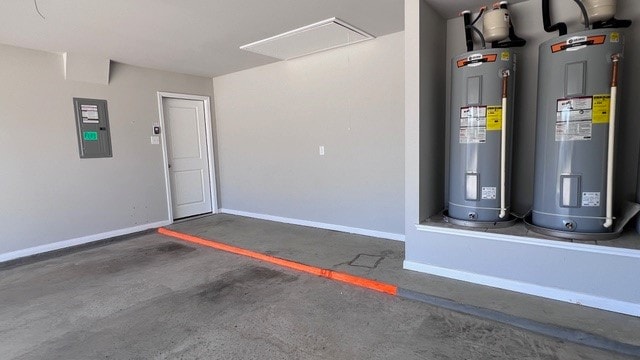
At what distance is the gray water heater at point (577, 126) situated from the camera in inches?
90.8

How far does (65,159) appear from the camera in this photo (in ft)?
13.9

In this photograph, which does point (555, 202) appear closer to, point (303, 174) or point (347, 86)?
point (347, 86)

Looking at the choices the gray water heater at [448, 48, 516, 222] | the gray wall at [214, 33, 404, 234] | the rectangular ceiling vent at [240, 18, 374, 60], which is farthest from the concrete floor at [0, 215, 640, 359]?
the rectangular ceiling vent at [240, 18, 374, 60]

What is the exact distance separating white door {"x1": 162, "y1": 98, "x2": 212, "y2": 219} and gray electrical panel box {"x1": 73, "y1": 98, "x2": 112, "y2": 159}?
91cm

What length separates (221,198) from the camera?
6129mm

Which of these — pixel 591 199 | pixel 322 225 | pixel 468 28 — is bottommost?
pixel 322 225

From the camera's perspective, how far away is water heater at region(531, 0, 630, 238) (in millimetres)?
2299

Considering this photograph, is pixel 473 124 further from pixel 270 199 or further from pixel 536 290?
pixel 270 199

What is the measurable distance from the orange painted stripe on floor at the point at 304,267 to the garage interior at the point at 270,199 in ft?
0.07

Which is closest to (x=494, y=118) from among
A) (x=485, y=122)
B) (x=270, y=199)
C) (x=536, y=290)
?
(x=485, y=122)

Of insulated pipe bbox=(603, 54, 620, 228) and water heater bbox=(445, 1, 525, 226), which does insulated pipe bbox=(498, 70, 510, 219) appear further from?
insulated pipe bbox=(603, 54, 620, 228)

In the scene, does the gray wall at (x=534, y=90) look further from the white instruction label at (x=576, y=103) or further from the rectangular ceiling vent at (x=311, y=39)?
the rectangular ceiling vent at (x=311, y=39)

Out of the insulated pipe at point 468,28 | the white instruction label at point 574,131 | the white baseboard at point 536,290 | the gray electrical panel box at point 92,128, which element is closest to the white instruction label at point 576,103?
the white instruction label at point 574,131

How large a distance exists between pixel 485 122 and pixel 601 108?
2.47ft
